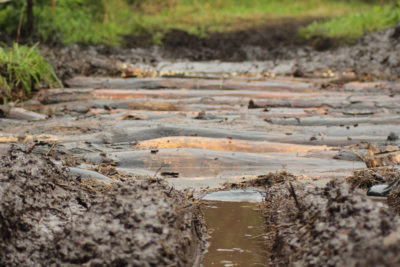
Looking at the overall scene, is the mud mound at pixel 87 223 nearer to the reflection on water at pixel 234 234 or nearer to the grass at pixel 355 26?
the reflection on water at pixel 234 234

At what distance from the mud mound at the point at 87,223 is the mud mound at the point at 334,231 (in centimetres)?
48

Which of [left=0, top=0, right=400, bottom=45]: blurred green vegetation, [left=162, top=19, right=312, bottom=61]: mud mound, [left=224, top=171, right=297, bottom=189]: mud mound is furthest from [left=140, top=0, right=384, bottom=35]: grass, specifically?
[left=224, top=171, right=297, bottom=189]: mud mound

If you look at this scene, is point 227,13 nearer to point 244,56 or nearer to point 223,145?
point 244,56

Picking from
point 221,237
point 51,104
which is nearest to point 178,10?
point 51,104

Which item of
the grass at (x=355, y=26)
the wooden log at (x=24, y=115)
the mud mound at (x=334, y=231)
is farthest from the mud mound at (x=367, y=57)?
the mud mound at (x=334, y=231)

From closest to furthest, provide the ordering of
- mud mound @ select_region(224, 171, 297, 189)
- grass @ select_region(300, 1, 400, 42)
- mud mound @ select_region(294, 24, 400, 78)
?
mud mound @ select_region(224, 171, 297, 189) → mud mound @ select_region(294, 24, 400, 78) → grass @ select_region(300, 1, 400, 42)

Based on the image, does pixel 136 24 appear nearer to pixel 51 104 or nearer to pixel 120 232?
pixel 51 104

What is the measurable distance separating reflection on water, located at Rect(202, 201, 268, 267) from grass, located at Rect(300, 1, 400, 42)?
10244mm

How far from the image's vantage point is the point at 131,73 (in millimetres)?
10281

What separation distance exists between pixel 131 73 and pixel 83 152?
5220 millimetres

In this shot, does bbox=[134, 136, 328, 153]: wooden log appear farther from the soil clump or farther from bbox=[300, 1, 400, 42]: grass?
bbox=[300, 1, 400, 42]: grass

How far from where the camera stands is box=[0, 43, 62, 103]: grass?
8109 millimetres

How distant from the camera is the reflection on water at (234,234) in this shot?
2881 mm

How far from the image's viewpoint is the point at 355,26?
14008mm
